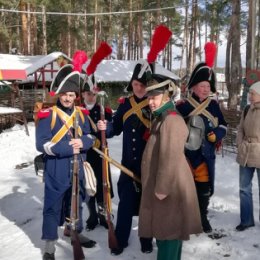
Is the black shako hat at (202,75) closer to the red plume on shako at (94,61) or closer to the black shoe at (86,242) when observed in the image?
the red plume on shako at (94,61)

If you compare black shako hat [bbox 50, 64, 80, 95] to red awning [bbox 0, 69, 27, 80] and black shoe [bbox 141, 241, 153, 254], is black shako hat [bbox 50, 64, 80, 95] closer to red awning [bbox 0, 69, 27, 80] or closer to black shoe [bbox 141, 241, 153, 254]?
black shoe [bbox 141, 241, 153, 254]

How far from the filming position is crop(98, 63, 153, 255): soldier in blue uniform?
4.15 meters

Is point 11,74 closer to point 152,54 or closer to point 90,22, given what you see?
point 152,54

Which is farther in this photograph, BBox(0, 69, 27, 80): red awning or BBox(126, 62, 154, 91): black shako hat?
BBox(0, 69, 27, 80): red awning

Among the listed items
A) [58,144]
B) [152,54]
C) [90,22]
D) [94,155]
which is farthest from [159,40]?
[90,22]

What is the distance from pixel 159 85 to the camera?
132 inches

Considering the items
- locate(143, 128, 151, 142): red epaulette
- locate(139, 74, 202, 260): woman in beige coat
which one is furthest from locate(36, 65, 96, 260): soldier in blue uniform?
locate(139, 74, 202, 260): woman in beige coat

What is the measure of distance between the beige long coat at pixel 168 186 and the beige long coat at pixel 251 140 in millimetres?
1591

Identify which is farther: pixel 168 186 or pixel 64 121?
pixel 64 121

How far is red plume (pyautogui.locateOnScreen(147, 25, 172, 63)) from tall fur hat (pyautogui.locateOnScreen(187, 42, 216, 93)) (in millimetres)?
659

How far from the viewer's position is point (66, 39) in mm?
32500

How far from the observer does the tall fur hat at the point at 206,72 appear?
4.39m

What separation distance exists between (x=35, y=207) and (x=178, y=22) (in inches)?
1320

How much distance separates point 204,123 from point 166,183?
153cm
